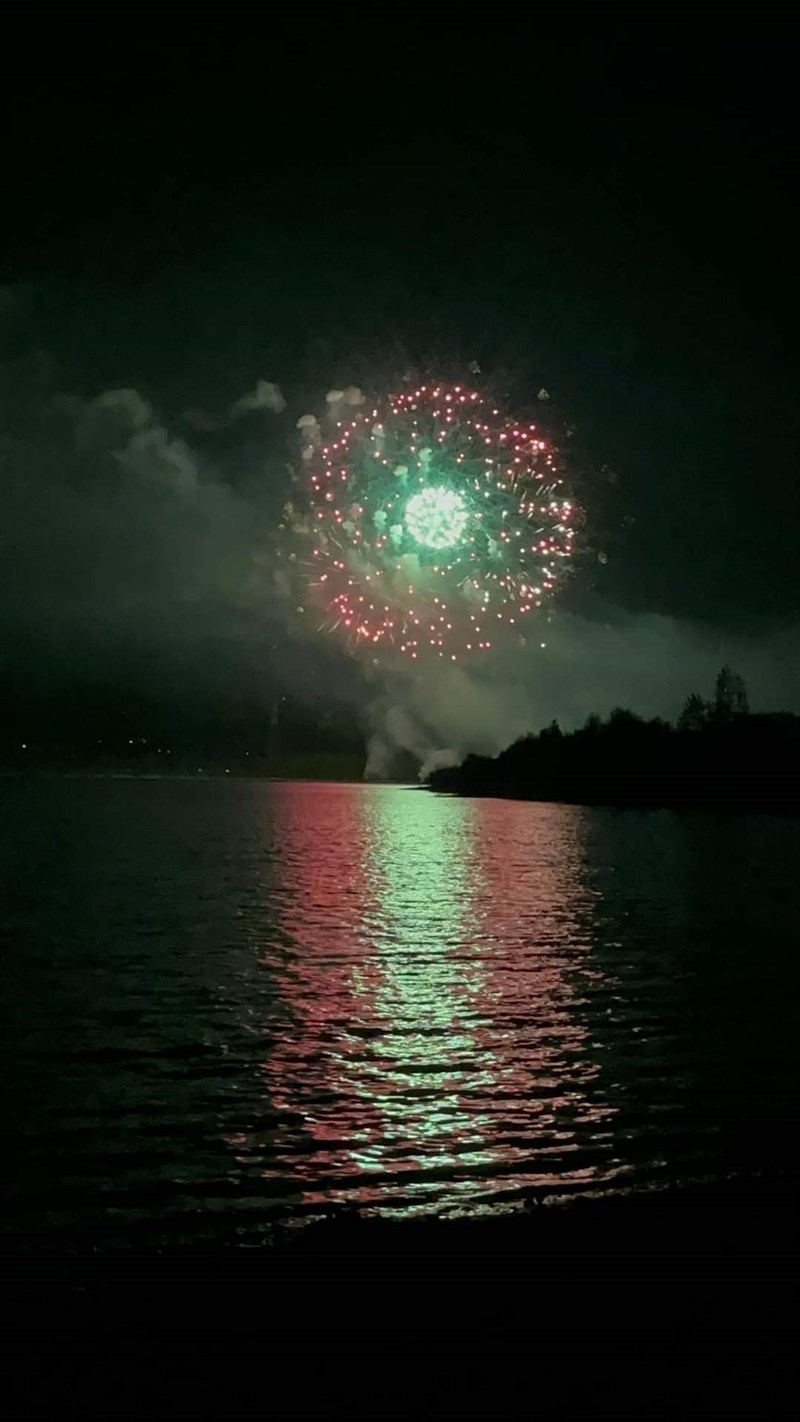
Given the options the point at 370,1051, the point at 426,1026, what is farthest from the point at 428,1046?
the point at 426,1026

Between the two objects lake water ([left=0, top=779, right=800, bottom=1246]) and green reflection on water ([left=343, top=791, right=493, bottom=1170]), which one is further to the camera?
green reflection on water ([left=343, top=791, right=493, bottom=1170])

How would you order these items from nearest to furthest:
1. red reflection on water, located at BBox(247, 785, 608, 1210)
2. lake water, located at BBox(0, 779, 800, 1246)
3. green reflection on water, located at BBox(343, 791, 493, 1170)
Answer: lake water, located at BBox(0, 779, 800, 1246) < red reflection on water, located at BBox(247, 785, 608, 1210) < green reflection on water, located at BBox(343, 791, 493, 1170)

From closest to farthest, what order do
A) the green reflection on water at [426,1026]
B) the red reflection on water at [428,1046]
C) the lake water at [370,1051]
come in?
the lake water at [370,1051], the red reflection on water at [428,1046], the green reflection on water at [426,1026]

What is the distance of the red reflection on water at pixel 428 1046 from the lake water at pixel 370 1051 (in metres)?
0.10

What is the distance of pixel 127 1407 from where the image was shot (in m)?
10.3

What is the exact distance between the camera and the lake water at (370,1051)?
18781 mm

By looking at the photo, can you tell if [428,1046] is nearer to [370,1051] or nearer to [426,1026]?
[370,1051]

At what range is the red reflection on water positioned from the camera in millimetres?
19641

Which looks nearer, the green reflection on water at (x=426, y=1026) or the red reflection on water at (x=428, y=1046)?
the red reflection on water at (x=428, y=1046)

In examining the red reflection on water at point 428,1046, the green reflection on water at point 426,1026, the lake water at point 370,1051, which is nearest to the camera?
the lake water at point 370,1051

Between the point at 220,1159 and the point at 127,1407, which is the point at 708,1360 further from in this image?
the point at 220,1159

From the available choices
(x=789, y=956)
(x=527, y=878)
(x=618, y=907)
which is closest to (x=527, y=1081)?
(x=789, y=956)

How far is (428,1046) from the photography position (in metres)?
30.0

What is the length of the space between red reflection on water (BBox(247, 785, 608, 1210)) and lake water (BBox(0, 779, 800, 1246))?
0.33 feet
